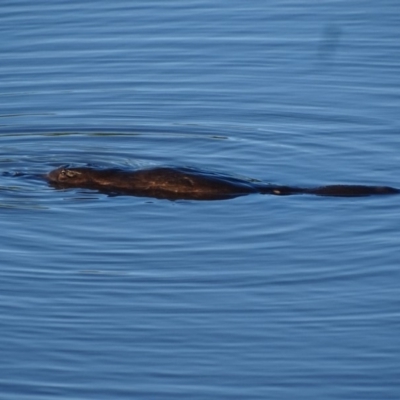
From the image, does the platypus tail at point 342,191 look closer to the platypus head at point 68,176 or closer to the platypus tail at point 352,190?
the platypus tail at point 352,190

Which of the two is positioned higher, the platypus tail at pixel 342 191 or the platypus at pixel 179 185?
the platypus at pixel 179 185

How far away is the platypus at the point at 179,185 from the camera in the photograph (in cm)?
1489

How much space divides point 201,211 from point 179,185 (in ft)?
2.05

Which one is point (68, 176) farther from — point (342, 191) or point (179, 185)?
point (342, 191)

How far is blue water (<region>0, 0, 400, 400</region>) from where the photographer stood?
1119 cm

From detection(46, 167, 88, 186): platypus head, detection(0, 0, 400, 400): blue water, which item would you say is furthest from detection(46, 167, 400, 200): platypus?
detection(0, 0, 400, 400): blue water

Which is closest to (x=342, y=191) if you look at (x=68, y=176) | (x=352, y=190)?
(x=352, y=190)

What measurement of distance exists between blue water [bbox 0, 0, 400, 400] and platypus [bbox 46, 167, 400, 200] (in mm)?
156

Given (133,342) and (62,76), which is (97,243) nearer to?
(133,342)

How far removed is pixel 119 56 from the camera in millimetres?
20625

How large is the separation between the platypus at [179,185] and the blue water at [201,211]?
6.2 inches

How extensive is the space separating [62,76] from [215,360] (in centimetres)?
924

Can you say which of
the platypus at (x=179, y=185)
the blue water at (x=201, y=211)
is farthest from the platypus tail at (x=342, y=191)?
the blue water at (x=201, y=211)

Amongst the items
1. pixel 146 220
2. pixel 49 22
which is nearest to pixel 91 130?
pixel 146 220
